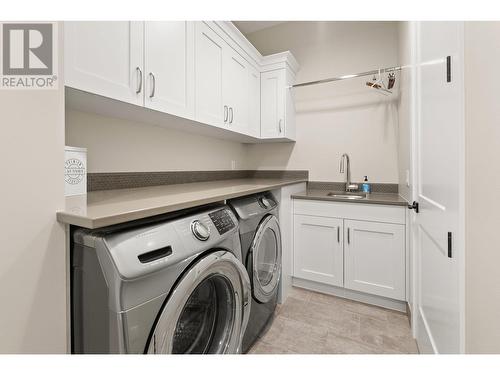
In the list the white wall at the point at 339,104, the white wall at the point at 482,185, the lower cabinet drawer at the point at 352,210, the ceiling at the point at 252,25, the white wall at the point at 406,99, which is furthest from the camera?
the ceiling at the point at 252,25

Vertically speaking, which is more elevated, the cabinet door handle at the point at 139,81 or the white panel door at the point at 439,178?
the cabinet door handle at the point at 139,81

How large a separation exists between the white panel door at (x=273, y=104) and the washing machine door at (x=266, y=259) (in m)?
1.24

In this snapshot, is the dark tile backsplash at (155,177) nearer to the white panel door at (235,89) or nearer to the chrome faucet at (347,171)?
the chrome faucet at (347,171)

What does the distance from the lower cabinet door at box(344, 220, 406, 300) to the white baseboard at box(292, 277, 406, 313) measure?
0.07 meters

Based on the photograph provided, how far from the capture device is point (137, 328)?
2.28ft

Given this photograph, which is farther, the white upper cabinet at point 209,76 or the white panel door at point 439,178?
the white upper cabinet at point 209,76

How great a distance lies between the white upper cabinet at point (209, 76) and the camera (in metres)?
1.68

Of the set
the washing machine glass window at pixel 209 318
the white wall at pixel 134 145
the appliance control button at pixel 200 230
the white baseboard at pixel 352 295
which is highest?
the white wall at pixel 134 145

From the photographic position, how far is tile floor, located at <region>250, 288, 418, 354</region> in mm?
1452

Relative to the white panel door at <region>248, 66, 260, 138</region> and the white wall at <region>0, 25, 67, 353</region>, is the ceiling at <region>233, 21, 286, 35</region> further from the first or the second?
the white wall at <region>0, 25, 67, 353</region>

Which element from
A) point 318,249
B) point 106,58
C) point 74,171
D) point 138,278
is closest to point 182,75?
point 106,58

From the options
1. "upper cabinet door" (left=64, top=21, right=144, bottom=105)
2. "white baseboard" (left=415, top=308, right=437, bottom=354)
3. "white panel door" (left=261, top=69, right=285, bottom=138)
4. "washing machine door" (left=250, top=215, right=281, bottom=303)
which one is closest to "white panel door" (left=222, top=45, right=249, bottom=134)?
"white panel door" (left=261, top=69, right=285, bottom=138)

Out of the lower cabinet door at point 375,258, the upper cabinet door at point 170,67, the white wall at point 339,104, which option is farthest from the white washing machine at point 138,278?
the white wall at point 339,104
